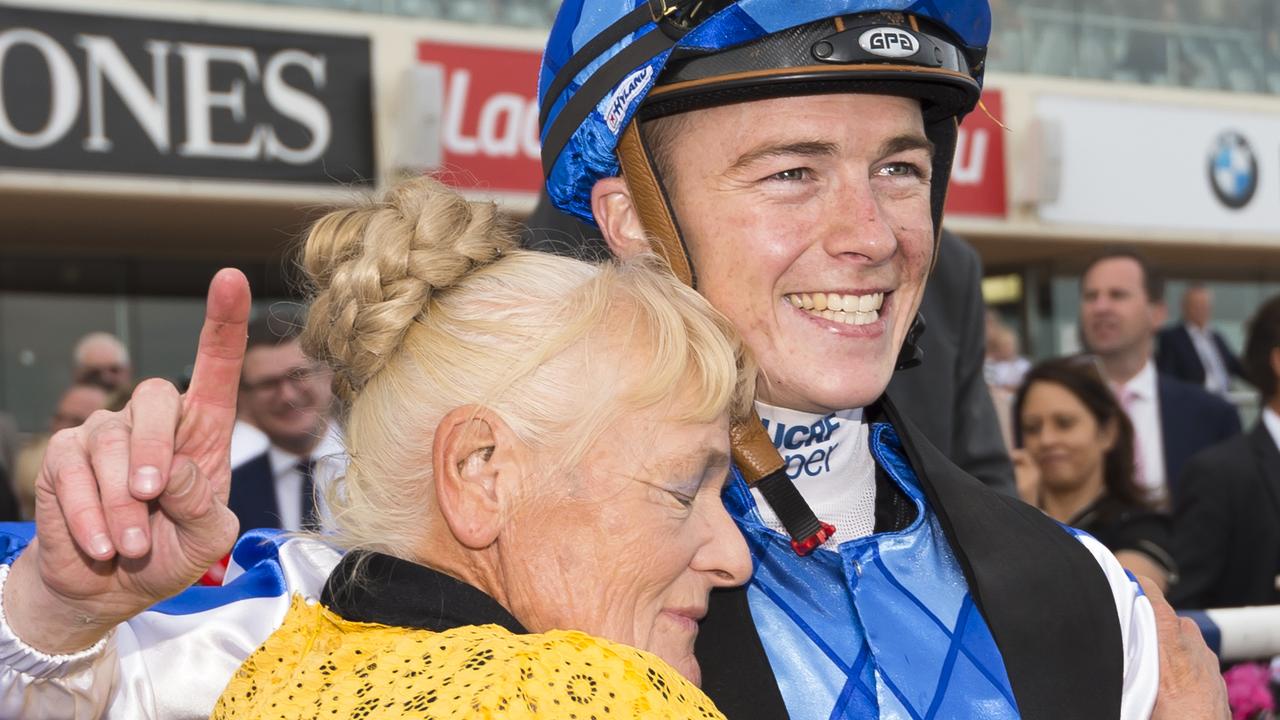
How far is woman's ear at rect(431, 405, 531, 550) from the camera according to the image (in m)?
1.67

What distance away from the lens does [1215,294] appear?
44.3 ft

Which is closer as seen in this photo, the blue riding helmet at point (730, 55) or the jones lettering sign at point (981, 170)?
the blue riding helmet at point (730, 55)

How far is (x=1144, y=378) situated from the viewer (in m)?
6.11

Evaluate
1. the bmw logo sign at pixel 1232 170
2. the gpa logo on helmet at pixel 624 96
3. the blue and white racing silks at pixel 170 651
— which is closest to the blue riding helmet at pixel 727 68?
the gpa logo on helmet at pixel 624 96

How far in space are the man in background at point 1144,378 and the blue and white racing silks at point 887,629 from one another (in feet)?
12.6

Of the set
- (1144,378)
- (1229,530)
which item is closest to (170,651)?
(1229,530)

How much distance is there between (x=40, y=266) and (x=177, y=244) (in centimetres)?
96

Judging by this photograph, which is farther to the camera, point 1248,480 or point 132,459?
point 1248,480

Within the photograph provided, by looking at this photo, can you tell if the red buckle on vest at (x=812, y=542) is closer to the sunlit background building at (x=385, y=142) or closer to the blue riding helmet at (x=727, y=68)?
the blue riding helmet at (x=727, y=68)

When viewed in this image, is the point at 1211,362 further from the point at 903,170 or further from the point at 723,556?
the point at 723,556

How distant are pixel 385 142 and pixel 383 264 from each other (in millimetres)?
7884

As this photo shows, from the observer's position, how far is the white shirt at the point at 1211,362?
9109 millimetres

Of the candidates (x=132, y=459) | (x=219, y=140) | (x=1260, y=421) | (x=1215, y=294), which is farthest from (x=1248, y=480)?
(x=1215, y=294)

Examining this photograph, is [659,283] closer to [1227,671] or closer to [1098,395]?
[1227,671]
